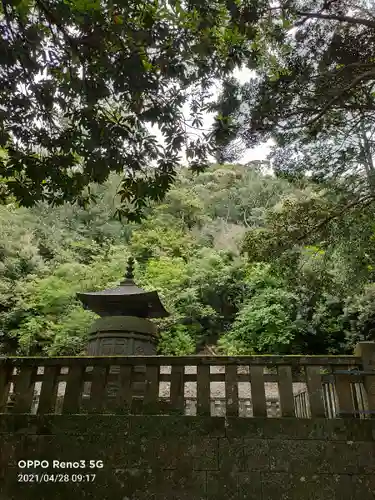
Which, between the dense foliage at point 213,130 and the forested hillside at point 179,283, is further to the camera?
the forested hillside at point 179,283

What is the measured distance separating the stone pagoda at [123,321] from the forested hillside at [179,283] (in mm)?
3470

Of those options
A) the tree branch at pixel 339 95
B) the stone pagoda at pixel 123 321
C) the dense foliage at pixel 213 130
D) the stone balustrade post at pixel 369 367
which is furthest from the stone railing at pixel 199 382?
the stone pagoda at pixel 123 321

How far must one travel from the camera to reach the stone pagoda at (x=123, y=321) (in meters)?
8.46

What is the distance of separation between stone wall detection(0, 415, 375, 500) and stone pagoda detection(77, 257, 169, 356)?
4181 millimetres

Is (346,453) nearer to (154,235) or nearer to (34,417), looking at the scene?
(34,417)

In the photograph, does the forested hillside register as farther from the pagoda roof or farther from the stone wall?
the stone wall

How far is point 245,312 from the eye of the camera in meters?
17.4

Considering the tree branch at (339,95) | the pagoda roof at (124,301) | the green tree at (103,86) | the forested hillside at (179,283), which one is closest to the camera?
the green tree at (103,86)

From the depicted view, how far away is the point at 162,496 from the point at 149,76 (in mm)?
3705

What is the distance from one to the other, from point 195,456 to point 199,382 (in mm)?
702

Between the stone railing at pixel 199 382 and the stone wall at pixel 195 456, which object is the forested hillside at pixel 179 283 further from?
the stone wall at pixel 195 456

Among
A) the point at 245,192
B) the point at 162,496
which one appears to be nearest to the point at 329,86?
the point at 162,496

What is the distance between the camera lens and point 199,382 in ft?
14.2

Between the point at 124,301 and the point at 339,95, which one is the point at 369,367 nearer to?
the point at 339,95
